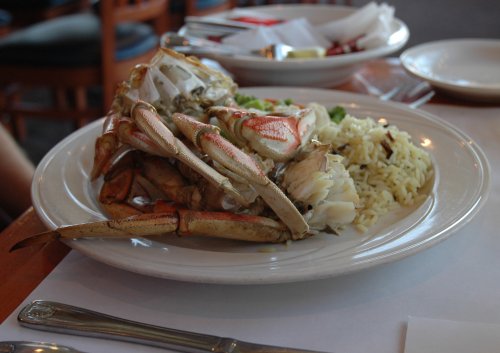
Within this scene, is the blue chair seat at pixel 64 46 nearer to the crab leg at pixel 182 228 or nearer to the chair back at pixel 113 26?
the chair back at pixel 113 26

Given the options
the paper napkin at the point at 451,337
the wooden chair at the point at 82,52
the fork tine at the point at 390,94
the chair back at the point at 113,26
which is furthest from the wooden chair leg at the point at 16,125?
the paper napkin at the point at 451,337

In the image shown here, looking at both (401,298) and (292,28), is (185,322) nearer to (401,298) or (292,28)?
(401,298)

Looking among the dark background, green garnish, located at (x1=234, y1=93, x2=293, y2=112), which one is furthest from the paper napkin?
the dark background

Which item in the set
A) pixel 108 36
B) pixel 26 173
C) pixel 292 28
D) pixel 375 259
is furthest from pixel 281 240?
pixel 108 36

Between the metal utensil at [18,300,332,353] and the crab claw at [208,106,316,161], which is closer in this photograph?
the metal utensil at [18,300,332,353]

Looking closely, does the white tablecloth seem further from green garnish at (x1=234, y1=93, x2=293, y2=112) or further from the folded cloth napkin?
the folded cloth napkin

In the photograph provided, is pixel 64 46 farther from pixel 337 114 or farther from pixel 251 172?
pixel 251 172
